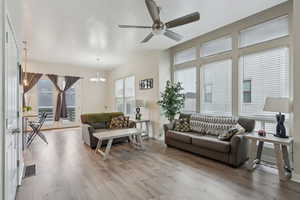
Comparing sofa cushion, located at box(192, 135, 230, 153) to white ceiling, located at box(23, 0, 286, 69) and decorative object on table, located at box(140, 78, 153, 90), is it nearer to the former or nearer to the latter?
white ceiling, located at box(23, 0, 286, 69)

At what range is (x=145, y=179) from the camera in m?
2.67

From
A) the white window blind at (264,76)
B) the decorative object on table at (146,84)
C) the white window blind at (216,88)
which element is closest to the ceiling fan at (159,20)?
the white window blind at (264,76)

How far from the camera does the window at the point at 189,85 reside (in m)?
5.02

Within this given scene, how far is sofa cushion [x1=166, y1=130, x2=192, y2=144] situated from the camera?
3808 mm

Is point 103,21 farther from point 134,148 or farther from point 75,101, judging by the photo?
point 75,101

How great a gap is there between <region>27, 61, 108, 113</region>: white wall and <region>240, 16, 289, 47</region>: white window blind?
6752mm

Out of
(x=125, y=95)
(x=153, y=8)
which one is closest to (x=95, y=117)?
(x=125, y=95)

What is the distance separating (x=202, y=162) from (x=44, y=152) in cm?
366

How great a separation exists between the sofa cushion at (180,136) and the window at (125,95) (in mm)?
2894

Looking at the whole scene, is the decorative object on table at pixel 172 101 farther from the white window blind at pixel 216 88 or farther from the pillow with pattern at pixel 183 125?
the white window blind at pixel 216 88

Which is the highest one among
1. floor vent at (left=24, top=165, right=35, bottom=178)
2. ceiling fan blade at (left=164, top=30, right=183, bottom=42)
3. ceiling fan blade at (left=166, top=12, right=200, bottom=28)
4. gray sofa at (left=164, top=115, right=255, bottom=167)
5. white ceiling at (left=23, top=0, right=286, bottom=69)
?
white ceiling at (left=23, top=0, right=286, bottom=69)

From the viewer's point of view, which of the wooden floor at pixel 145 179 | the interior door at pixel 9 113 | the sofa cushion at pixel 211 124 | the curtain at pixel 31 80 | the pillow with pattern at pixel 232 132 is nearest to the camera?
the interior door at pixel 9 113

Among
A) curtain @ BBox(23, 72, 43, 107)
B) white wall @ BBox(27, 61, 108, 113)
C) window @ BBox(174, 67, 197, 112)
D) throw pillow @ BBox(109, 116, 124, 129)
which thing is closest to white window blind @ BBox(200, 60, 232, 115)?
window @ BBox(174, 67, 197, 112)

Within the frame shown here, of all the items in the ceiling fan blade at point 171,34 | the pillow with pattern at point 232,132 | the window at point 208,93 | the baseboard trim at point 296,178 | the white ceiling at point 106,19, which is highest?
the white ceiling at point 106,19
